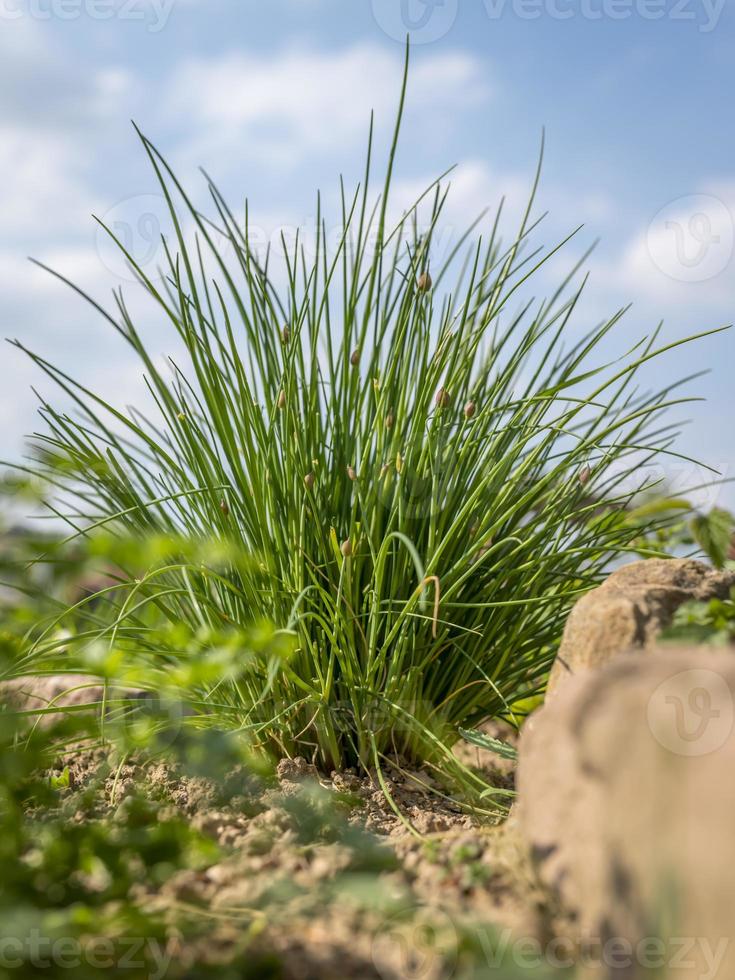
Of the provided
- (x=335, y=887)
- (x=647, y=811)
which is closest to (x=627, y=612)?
(x=647, y=811)

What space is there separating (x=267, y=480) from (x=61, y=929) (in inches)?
38.2

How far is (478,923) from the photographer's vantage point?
863 mm

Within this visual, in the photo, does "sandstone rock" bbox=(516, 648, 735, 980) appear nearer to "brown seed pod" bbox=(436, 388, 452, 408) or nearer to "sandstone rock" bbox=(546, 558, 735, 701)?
"sandstone rock" bbox=(546, 558, 735, 701)

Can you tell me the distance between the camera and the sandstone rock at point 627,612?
1251 millimetres

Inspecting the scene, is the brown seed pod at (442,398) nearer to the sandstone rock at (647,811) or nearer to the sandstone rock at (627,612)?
the sandstone rock at (627,612)

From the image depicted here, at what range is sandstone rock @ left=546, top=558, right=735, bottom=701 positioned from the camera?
49.3 inches

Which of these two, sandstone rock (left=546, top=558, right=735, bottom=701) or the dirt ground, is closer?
the dirt ground

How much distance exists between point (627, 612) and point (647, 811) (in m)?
0.49

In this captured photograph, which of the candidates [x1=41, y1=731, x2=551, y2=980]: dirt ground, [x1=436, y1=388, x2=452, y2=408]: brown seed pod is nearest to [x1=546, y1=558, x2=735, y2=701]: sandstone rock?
[x1=41, y1=731, x2=551, y2=980]: dirt ground

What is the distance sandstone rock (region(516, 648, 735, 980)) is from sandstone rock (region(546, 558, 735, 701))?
0.34 meters

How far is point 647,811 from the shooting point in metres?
0.80

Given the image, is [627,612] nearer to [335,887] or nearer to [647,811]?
[647,811]

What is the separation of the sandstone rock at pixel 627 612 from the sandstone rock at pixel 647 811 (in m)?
0.34

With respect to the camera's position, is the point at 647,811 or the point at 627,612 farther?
the point at 627,612
